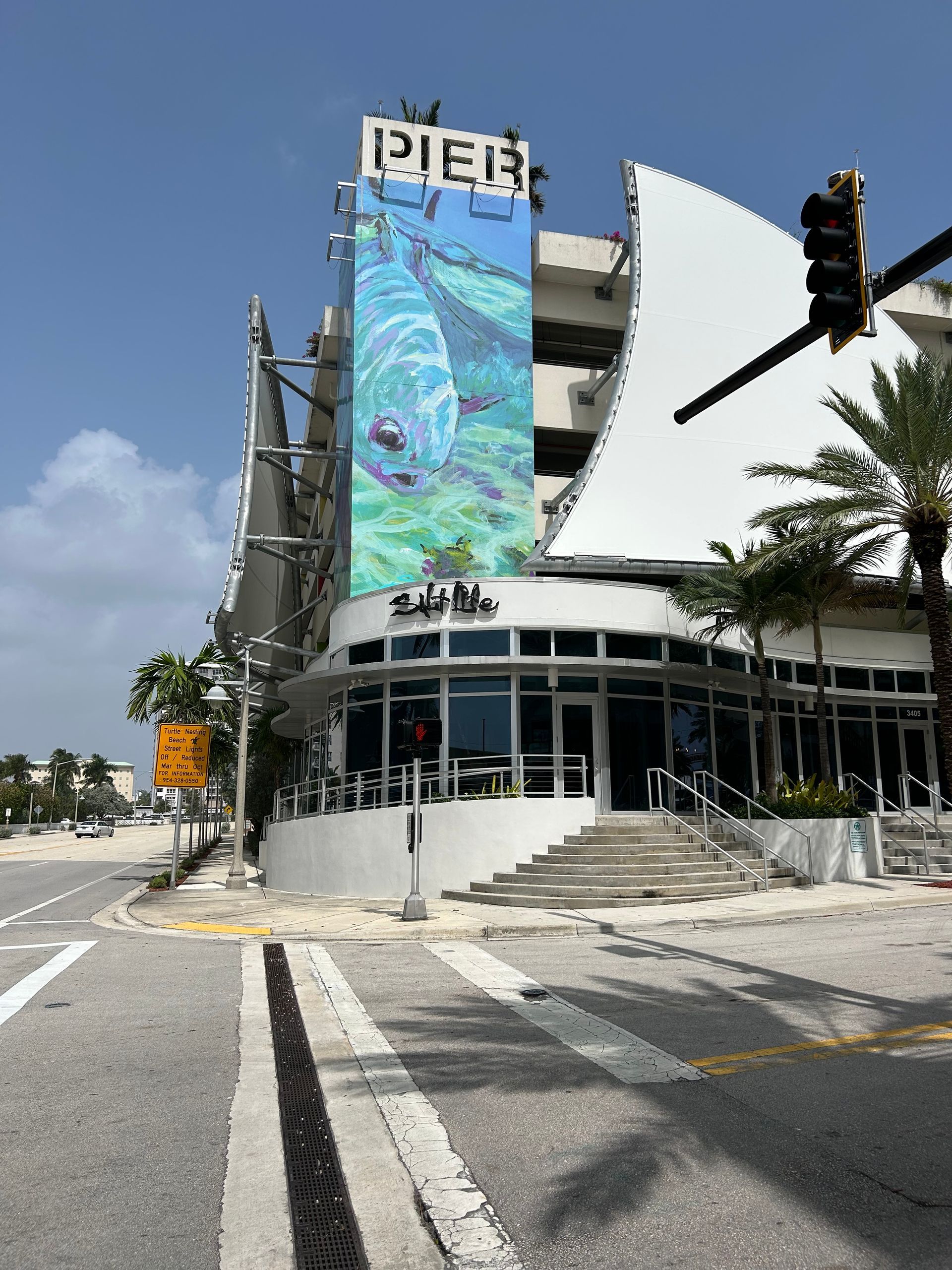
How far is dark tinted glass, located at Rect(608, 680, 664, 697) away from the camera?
2212cm

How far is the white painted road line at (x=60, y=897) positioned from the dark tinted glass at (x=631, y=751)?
12.7 m

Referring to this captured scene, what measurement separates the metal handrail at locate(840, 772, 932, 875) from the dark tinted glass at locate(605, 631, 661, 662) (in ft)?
19.8

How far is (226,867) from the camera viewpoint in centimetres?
3772

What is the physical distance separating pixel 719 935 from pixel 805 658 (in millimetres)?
14602

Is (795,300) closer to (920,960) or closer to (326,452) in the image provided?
(326,452)

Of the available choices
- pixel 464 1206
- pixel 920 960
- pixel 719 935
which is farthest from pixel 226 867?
pixel 464 1206

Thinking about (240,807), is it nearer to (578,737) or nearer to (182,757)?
(182,757)

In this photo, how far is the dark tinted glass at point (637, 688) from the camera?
72.6ft

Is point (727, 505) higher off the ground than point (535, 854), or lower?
higher

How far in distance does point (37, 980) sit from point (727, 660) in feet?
59.0

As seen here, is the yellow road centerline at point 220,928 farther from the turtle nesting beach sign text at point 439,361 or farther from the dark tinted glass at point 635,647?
the turtle nesting beach sign text at point 439,361

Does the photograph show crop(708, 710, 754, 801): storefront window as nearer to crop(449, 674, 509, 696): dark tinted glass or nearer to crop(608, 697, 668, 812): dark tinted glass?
crop(608, 697, 668, 812): dark tinted glass

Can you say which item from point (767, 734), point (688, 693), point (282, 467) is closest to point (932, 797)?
point (767, 734)

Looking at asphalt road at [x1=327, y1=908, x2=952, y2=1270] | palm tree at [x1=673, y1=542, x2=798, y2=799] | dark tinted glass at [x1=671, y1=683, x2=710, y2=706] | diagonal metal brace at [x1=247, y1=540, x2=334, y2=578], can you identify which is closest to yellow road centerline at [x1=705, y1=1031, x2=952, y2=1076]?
asphalt road at [x1=327, y1=908, x2=952, y2=1270]
